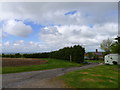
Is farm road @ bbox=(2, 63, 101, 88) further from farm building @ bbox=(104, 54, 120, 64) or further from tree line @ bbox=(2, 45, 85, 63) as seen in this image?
farm building @ bbox=(104, 54, 120, 64)

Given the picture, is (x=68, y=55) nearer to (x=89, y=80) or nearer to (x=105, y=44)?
(x=89, y=80)

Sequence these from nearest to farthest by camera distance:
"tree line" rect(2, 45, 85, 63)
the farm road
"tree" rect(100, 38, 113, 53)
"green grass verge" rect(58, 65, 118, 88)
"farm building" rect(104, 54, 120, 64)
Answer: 1. the farm road
2. "green grass verge" rect(58, 65, 118, 88)
3. "farm building" rect(104, 54, 120, 64)
4. "tree line" rect(2, 45, 85, 63)
5. "tree" rect(100, 38, 113, 53)

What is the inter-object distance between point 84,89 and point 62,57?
33.1 meters

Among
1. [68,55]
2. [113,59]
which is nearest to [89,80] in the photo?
[113,59]

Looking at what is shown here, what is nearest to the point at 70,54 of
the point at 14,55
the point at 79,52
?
the point at 79,52

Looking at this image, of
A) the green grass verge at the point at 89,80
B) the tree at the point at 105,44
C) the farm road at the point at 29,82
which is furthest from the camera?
the tree at the point at 105,44

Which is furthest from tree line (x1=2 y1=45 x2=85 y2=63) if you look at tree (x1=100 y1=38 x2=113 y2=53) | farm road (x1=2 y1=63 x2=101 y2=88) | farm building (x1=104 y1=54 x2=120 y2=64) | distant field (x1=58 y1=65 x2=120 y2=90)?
tree (x1=100 y1=38 x2=113 y2=53)

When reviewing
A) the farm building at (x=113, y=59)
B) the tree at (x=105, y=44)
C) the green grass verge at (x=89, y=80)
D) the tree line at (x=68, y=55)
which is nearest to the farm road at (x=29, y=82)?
the green grass verge at (x=89, y=80)

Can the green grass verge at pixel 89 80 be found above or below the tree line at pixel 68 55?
below

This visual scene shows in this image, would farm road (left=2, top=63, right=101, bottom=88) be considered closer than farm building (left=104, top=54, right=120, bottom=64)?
Yes

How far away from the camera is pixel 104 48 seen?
212 feet

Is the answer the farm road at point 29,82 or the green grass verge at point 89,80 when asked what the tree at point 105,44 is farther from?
the farm road at point 29,82

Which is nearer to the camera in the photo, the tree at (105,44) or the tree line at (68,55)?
the tree line at (68,55)

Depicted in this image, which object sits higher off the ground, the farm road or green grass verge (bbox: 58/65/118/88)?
the farm road
